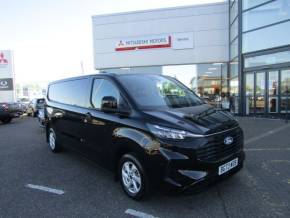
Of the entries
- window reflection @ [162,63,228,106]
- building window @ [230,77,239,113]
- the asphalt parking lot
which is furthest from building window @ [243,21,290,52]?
the asphalt parking lot

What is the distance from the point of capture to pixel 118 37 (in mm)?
17141

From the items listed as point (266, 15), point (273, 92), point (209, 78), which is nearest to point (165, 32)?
point (209, 78)

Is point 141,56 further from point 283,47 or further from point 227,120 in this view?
point 227,120

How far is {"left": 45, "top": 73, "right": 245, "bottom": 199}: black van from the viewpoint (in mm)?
3195

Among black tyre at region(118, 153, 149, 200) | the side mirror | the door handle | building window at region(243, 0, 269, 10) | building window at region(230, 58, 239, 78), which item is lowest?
black tyre at region(118, 153, 149, 200)

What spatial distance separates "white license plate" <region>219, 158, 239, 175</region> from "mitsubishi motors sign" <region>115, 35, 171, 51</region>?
44.2ft

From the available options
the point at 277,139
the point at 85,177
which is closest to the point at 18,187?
the point at 85,177

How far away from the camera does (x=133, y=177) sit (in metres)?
3.67

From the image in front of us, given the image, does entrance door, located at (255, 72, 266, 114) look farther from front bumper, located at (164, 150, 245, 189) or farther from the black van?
front bumper, located at (164, 150, 245, 189)

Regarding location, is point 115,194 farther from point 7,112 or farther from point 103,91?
point 7,112

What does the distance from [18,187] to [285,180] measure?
4.51 meters

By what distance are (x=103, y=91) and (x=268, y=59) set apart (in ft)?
34.1

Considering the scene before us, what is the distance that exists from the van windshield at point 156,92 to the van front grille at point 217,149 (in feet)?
2.93

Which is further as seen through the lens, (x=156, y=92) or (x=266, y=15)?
(x=266, y=15)
